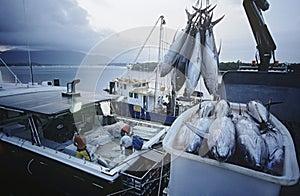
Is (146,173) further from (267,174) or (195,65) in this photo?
(195,65)

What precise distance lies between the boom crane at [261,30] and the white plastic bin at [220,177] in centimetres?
296

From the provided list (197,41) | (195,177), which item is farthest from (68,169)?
(197,41)

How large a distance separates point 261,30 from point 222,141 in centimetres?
351

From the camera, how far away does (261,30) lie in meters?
3.48

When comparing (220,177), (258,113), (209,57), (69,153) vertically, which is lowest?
(69,153)

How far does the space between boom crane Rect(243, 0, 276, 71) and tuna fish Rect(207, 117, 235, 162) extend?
322cm

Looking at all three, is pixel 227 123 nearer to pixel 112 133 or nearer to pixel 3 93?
pixel 112 133

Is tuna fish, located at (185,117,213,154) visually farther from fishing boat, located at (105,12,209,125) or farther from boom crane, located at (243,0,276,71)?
boom crane, located at (243,0,276,71)

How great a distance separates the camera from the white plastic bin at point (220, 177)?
96cm

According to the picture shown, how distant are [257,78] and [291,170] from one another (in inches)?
112

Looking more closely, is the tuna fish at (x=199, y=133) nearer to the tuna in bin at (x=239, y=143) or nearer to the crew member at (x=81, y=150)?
the tuna in bin at (x=239, y=143)

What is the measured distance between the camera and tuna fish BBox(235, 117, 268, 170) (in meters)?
1.04

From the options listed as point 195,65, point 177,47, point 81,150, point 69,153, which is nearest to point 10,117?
point 69,153

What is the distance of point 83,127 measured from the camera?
3.47 meters
